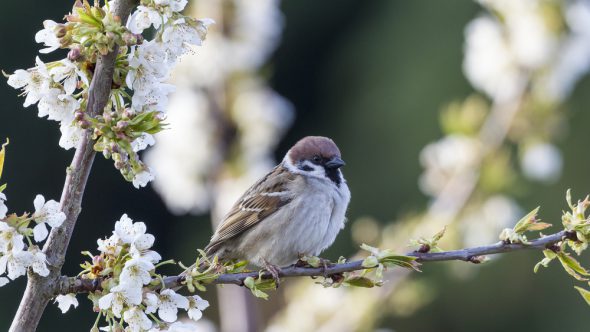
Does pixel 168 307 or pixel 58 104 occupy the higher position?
pixel 58 104

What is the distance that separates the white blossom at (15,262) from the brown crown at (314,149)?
7.82 ft

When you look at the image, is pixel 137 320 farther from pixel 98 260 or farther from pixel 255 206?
pixel 255 206

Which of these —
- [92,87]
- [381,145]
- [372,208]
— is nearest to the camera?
[92,87]

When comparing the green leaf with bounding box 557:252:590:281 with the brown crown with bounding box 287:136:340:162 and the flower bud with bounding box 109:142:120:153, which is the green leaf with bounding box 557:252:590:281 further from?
the brown crown with bounding box 287:136:340:162

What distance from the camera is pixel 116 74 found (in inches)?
84.5

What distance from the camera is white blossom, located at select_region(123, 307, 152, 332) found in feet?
6.77

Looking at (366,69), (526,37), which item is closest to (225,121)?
(526,37)

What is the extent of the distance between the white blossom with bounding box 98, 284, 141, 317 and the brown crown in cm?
225

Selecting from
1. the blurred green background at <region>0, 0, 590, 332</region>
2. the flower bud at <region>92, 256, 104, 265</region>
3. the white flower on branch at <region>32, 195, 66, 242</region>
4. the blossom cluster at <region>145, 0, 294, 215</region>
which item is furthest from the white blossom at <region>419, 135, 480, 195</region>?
the blurred green background at <region>0, 0, 590, 332</region>

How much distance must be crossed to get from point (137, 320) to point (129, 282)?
9cm

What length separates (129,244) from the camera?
6.91ft

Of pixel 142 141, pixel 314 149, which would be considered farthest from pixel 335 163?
pixel 142 141

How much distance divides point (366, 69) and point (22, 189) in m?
6.71

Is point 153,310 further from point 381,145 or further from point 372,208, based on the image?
point 381,145
